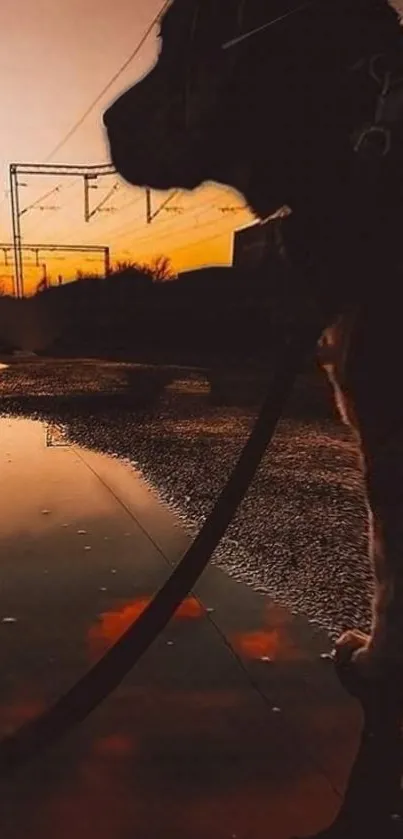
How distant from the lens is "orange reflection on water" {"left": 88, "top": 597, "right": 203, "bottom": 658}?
2.86 metres

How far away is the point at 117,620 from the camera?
3064 millimetres

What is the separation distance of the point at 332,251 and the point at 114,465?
4035 millimetres

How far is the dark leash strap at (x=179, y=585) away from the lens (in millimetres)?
2010

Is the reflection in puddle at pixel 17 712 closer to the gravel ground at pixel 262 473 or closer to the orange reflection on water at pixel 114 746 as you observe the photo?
the orange reflection on water at pixel 114 746

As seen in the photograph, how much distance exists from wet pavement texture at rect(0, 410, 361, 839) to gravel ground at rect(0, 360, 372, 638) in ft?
0.89

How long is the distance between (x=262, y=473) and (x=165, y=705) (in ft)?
10.9

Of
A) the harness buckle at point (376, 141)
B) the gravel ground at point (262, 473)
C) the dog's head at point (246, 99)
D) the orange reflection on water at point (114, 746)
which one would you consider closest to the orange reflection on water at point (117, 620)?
the gravel ground at point (262, 473)

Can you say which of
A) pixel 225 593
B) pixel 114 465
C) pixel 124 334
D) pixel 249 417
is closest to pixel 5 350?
pixel 124 334

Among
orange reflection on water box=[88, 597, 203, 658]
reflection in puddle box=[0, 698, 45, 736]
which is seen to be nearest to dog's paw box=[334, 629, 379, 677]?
orange reflection on water box=[88, 597, 203, 658]

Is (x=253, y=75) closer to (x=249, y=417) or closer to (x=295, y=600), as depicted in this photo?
(x=295, y=600)

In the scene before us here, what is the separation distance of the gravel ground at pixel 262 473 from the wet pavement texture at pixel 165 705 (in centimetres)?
27

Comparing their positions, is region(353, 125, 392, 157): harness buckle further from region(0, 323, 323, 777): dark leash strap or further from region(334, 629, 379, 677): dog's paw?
region(334, 629, 379, 677): dog's paw

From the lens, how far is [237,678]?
2.63m

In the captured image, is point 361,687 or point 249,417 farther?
point 249,417
